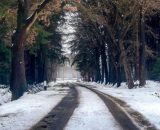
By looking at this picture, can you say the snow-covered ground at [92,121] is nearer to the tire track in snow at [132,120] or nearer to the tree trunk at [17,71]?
the tire track in snow at [132,120]

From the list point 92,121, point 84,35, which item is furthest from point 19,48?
point 84,35

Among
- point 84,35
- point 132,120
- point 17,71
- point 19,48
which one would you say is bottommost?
point 132,120

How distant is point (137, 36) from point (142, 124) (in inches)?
1238

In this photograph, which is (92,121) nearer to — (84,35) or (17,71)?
(17,71)

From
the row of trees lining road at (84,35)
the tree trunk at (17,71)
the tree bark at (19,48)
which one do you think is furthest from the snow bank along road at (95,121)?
the row of trees lining road at (84,35)

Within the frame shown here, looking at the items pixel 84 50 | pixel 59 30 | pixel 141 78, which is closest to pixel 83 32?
pixel 59 30

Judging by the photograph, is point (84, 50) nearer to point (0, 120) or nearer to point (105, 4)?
point (105, 4)

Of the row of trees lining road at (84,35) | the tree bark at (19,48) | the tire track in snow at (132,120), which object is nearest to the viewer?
the tire track in snow at (132,120)

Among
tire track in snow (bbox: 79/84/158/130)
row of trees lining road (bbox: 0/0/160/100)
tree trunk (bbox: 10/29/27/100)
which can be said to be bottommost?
tire track in snow (bbox: 79/84/158/130)

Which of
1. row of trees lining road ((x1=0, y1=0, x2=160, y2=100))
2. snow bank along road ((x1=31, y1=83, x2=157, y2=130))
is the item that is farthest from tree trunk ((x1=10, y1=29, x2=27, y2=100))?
snow bank along road ((x1=31, y1=83, x2=157, y2=130))

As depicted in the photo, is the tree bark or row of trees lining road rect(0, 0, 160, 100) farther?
row of trees lining road rect(0, 0, 160, 100)

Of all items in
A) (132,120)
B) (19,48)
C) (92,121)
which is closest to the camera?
(92,121)

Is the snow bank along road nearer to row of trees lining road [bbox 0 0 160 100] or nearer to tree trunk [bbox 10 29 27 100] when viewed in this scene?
tree trunk [bbox 10 29 27 100]

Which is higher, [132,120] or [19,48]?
[19,48]
